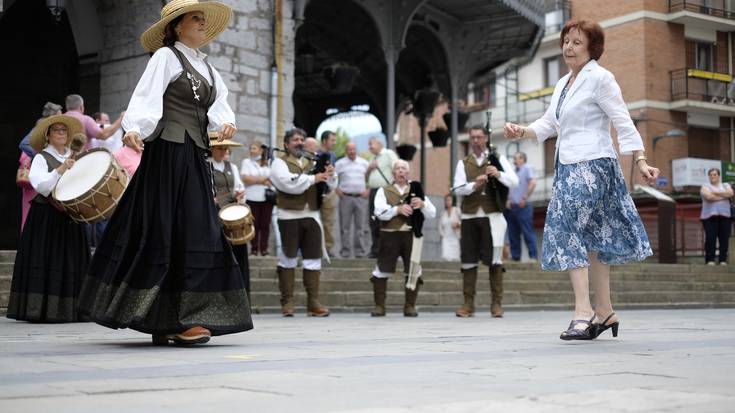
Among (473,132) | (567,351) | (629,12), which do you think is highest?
(629,12)

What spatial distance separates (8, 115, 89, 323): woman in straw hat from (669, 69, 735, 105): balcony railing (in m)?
32.6

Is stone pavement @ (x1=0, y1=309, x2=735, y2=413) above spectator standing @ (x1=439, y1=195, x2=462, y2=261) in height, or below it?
below

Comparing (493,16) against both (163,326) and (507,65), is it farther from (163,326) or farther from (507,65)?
(163,326)

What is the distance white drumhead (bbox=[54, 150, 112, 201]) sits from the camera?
877 centimetres

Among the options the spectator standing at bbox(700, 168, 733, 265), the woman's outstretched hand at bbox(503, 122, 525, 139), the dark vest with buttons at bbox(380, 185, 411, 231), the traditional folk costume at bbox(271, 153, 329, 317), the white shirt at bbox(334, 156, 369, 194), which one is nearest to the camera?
the woman's outstretched hand at bbox(503, 122, 525, 139)

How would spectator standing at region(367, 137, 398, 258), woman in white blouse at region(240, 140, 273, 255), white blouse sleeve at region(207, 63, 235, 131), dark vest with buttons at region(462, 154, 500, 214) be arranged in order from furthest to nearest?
spectator standing at region(367, 137, 398, 258) → woman in white blouse at region(240, 140, 273, 255) → dark vest with buttons at region(462, 154, 500, 214) → white blouse sleeve at region(207, 63, 235, 131)

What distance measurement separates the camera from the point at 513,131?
7137 millimetres

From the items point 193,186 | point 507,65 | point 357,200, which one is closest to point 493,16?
Answer: point 507,65

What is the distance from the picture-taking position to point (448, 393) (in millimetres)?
3936

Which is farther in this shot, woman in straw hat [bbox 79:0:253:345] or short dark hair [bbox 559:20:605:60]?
short dark hair [bbox 559:20:605:60]

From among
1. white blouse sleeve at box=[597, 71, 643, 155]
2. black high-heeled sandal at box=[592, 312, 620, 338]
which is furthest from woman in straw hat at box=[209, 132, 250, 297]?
white blouse sleeve at box=[597, 71, 643, 155]

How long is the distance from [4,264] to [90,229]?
3.60 ft

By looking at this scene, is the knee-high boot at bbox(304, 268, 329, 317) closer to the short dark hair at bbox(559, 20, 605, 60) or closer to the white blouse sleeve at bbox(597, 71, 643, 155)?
the short dark hair at bbox(559, 20, 605, 60)

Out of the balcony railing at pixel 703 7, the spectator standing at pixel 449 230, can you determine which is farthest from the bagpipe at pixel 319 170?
the balcony railing at pixel 703 7
